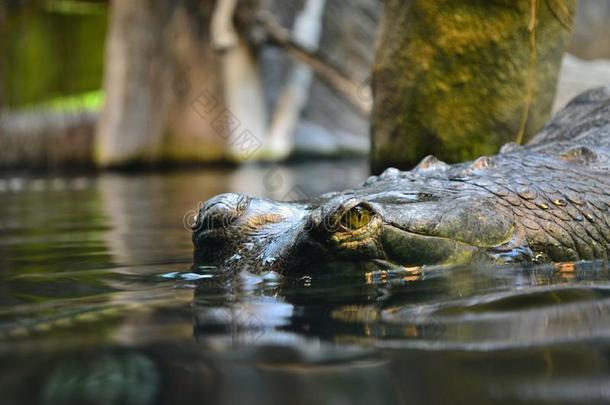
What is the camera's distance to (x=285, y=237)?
2838mm

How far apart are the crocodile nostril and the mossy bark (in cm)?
251

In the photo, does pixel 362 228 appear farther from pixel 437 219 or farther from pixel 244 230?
pixel 244 230

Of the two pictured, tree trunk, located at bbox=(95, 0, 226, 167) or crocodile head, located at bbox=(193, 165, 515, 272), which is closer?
crocodile head, located at bbox=(193, 165, 515, 272)

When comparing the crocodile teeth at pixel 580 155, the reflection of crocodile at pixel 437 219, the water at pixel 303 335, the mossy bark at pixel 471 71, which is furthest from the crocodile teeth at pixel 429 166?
the mossy bark at pixel 471 71

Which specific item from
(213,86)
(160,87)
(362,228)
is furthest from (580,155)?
(213,86)

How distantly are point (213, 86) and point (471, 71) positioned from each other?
10.2 metres

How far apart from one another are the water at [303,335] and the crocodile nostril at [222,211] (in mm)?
164

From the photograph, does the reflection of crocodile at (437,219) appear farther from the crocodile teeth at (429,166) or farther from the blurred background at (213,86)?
the blurred background at (213,86)

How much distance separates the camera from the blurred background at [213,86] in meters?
14.2

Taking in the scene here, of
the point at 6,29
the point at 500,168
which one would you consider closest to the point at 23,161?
the point at 6,29

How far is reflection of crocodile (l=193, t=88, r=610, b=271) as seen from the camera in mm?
2689

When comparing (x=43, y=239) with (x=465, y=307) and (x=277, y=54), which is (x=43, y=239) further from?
(x=277, y=54)

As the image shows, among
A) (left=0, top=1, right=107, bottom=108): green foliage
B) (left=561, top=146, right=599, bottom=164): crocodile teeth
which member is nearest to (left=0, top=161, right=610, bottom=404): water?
(left=561, top=146, right=599, bottom=164): crocodile teeth

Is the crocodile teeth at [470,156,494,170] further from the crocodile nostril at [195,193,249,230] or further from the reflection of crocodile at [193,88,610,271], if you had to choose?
the crocodile nostril at [195,193,249,230]
